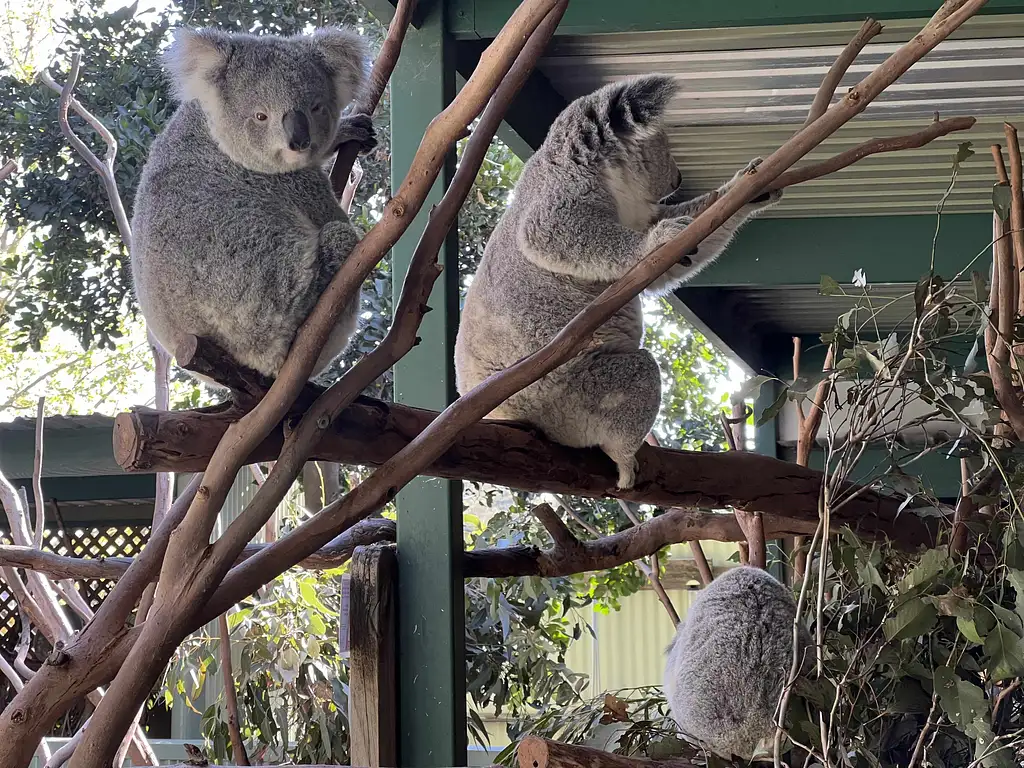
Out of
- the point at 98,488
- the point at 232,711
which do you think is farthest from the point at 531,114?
the point at 98,488

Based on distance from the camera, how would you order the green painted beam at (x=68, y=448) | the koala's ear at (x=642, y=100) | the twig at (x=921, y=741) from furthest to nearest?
1. the green painted beam at (x=68, y=448)
2. the koala's ear at (x=642, y=100)
3. the twig at (x=921, y=741)

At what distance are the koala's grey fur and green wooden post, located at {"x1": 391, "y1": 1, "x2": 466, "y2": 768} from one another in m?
0.49

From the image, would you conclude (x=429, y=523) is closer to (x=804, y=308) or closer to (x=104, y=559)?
(x=104, y=559)

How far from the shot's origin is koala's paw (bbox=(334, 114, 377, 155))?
193 centimetres

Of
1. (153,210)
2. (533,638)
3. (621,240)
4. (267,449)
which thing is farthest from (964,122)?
(533,638)

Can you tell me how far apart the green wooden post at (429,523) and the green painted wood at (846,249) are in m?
2.05

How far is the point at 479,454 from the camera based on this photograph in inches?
77.4

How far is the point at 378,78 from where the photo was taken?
189 cm

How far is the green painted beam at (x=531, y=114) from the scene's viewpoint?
9.48 feet

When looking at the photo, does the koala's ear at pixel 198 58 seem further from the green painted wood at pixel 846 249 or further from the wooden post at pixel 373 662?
the green painted wood at pixel 846 249

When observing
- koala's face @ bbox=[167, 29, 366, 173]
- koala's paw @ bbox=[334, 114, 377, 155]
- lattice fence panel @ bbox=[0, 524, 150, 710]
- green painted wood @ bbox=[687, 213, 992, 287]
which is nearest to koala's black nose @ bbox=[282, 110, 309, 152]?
koala's face @ bbox=[167, 29, 366, 173]

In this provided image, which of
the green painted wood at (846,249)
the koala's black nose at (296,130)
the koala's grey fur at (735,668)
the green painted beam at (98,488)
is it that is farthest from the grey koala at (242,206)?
the green painted beam at (98,488)

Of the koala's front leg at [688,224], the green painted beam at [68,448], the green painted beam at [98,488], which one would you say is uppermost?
the koala's front leg at [688,224]

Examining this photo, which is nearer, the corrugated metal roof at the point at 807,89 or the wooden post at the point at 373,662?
the wooden post at the point at 373,662
